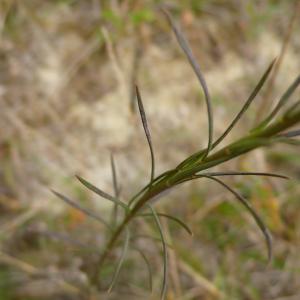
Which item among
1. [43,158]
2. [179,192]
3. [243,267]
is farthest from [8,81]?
[243,267]

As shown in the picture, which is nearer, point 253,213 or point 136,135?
point 253,213

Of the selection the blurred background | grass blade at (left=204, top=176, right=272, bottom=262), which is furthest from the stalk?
the blurred background

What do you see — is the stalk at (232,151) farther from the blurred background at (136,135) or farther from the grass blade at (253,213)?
the blurred background at (136,135)

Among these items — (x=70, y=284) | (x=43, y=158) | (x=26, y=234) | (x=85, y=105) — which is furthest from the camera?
(x=85, y=105)

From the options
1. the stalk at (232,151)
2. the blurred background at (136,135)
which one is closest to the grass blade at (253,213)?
the stalk at (232,151)

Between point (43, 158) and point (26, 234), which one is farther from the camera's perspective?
point (43, 158)

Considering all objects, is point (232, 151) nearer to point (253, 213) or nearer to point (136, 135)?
point (253, 213)

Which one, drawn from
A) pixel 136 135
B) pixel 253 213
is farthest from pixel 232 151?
pixel 136 135

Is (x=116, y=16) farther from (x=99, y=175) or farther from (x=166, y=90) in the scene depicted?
(x=99, y=175)

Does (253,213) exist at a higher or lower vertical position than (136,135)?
lower
